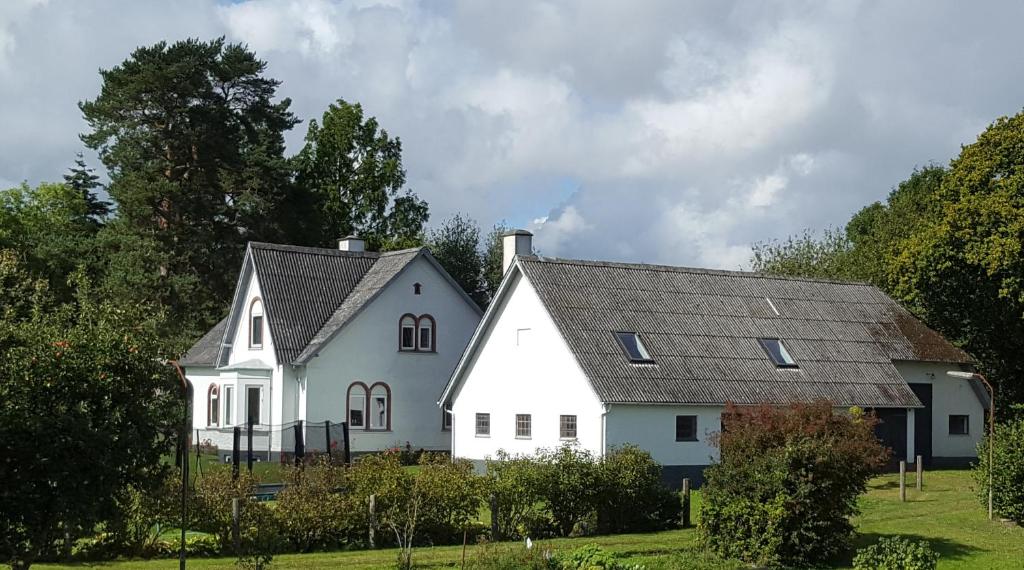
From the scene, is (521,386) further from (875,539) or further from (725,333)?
(875,539)

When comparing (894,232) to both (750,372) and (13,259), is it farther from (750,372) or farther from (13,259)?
(13,259)

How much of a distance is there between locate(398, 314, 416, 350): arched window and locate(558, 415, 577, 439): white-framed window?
429 inches

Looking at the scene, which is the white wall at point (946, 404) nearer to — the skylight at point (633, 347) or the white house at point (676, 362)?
the white house at point (676, 362)

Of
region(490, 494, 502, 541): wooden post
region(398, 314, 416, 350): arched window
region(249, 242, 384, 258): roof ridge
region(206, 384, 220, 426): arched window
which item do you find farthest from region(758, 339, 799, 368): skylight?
region(206, 384, 220, 426): arched window

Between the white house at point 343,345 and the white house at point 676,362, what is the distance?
3.53 m

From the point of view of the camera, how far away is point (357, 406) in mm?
43219

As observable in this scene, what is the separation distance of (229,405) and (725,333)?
18255 mm

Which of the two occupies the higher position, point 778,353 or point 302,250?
point 302,250

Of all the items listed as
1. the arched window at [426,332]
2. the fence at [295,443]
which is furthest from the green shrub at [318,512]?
the arched window at [426,332]

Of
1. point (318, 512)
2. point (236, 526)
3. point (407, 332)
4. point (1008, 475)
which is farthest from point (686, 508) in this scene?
point (407, 332)

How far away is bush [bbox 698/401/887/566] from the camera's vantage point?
69.1 ft

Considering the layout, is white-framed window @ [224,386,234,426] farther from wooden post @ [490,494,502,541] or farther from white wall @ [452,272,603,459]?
wooden post @ [490,494,502,541]

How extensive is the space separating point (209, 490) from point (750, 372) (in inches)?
780

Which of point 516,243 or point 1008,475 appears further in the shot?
point 516,243
